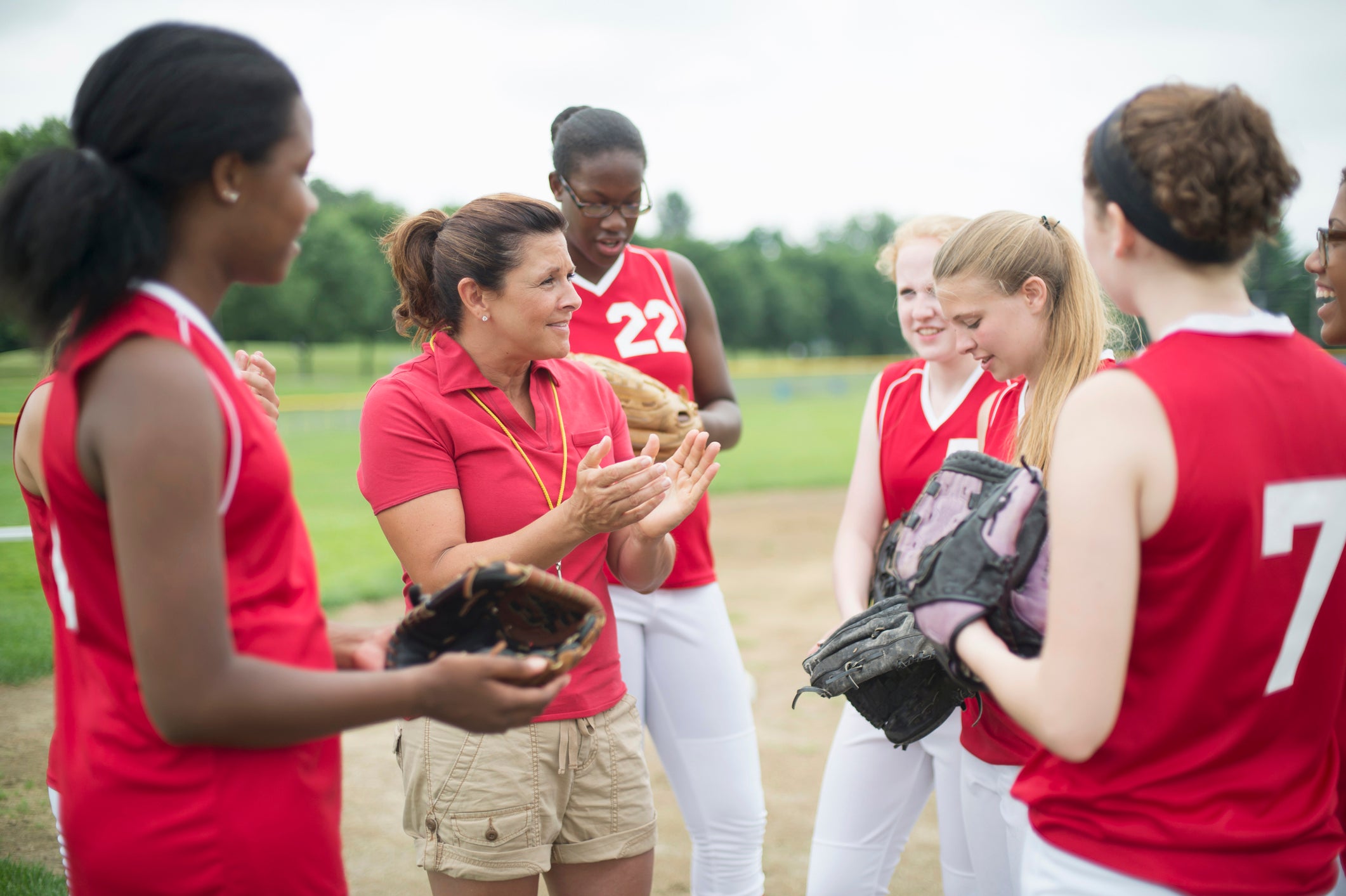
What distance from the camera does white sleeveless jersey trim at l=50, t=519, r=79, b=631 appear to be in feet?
5.15

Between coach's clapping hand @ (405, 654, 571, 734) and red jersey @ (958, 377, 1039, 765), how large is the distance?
1308 millimetres

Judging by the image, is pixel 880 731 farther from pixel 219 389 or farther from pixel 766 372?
pixel 766 372

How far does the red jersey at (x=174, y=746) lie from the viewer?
4.96 ft

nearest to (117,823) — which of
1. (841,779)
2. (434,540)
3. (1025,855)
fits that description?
(434,540)

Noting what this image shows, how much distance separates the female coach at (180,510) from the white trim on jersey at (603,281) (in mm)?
2036

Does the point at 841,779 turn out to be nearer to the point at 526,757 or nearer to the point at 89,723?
the point at 526,757

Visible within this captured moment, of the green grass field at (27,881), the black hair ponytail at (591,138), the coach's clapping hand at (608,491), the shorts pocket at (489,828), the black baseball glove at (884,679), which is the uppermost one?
the black hair ponytail at (591,138)

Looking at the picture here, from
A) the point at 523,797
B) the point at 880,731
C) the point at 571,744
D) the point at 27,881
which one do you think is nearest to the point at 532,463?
the point at 571,744

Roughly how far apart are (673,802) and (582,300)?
289cm

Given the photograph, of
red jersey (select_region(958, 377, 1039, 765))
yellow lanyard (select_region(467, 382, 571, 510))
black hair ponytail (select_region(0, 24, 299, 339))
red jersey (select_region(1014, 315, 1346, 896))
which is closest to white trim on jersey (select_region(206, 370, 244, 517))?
black hair ponytail (select_region(0, 24, 299, 339))

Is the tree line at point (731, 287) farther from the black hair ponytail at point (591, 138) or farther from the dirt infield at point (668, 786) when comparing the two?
the dirt infield at point (668, 786)

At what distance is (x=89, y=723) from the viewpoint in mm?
1580

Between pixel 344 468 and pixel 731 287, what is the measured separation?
185 ft

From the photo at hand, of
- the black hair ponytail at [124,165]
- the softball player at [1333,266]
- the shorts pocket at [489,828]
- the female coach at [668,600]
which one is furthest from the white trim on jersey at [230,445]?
the softball player at [1333,266]
